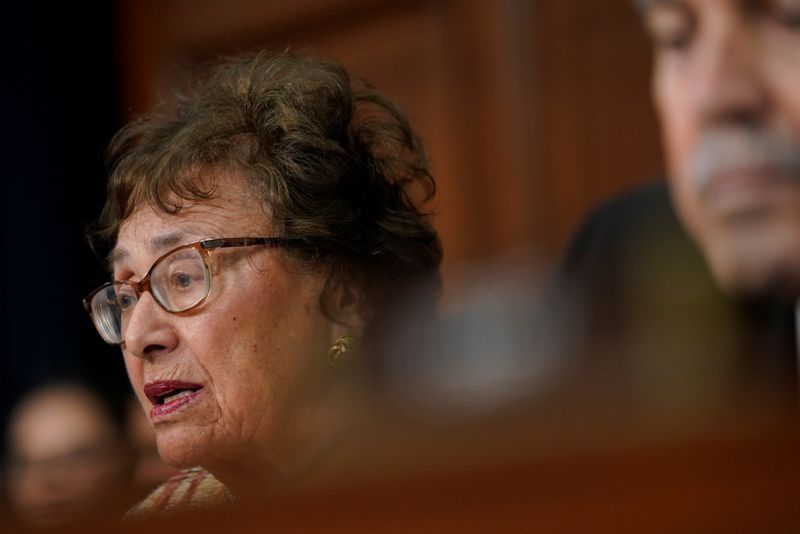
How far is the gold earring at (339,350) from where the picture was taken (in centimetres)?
111

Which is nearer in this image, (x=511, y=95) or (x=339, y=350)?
(x=339, y=350)

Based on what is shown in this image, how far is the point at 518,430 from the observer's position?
61 centimetres

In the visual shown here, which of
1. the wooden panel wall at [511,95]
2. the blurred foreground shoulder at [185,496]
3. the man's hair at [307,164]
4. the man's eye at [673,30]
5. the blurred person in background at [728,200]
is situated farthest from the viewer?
the wooden panel wall at [511,95]

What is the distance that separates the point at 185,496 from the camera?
0.90 meters

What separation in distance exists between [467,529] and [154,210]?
24.8 inches

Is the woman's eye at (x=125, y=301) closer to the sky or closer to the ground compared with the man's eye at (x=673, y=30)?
closer to the ground

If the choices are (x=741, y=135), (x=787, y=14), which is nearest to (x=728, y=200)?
(x=741, y=135)

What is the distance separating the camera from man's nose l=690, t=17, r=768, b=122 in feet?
3.08

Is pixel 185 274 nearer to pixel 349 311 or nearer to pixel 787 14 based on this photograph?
pixel 349 311

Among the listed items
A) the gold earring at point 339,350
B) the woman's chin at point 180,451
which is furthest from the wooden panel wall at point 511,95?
the woman's chin at point 180,451

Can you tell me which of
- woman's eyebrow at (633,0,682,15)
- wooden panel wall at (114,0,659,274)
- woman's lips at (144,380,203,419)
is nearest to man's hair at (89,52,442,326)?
woman's lips at (144,380,203,419)

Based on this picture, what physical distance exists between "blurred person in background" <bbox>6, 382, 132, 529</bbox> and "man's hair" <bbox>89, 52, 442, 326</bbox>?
223 millimetres

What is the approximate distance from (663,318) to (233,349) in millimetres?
403

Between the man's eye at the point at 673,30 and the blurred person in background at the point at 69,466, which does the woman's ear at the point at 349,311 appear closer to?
the blurred person in background at the point at 69,466
